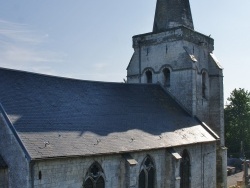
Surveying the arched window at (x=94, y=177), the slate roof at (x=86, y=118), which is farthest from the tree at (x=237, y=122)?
the arched window at (x=94, y=177)

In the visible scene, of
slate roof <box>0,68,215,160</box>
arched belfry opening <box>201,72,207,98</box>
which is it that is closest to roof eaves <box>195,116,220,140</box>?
slate roof <box>0,68,215,160</box>

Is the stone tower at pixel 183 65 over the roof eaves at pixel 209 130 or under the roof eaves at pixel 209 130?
over

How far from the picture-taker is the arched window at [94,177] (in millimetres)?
13102

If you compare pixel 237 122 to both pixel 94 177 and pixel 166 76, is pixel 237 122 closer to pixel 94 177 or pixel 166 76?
pixel 166 76

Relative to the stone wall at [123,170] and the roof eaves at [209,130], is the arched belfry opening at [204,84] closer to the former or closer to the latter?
the roof eaves at [209,130]

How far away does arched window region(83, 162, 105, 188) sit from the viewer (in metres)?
13.1

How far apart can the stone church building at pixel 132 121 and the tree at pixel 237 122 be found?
73.8 ft

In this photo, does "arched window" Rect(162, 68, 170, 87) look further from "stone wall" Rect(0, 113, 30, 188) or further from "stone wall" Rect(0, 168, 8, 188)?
"stone wall" Rect(0, 168, 8, 188)

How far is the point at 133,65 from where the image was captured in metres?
25.6

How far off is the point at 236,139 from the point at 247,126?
2.51m

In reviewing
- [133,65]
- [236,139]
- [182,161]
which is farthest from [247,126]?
[182,161]

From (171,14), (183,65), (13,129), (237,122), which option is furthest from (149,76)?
(237,122)

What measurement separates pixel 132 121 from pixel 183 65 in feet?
25.9

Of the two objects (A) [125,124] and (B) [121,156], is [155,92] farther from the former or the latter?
(B) [121,156]
